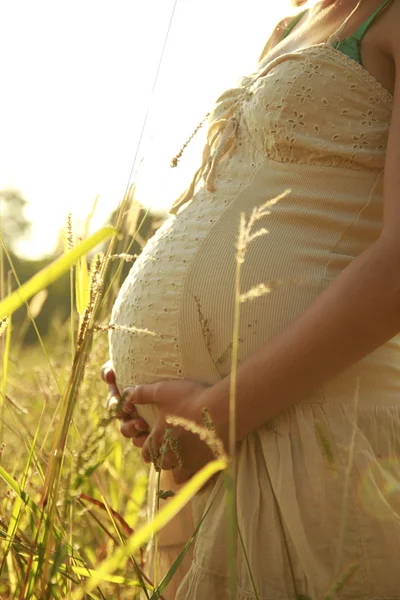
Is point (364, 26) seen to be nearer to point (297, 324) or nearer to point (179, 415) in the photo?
point (297, 324)

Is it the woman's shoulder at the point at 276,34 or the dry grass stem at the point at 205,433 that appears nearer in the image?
the dry grass stem at the point at 205,433

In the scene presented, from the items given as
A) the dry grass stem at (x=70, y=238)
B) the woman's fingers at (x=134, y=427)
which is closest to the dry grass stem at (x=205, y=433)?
the dry grass stem at (x=70, y=238)

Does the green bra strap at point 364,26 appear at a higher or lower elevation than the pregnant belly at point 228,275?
higher

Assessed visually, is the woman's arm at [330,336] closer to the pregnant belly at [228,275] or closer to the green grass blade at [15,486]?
the pregnant belly at [228,275]

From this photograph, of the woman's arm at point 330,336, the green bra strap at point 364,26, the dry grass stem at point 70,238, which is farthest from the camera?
the green bra strap at point 364,26

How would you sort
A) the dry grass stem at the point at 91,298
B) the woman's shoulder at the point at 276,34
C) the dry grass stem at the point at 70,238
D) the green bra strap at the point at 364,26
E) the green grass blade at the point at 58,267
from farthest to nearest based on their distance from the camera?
the woman's shoulder at the point at 276,34 → the green bra strap at the point at 364,26 → the dry grass stem at the point at 70,238 → the dry grass stem at the point at 91,298 → the green grass blade at the point at 58,267

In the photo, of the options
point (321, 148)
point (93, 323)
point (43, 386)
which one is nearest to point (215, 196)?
point (321, 148)

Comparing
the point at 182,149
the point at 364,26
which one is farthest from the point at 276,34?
the point at 182,149

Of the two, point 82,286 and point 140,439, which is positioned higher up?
point 82,286

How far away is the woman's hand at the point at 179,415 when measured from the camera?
50.3 inches

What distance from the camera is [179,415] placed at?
130cm

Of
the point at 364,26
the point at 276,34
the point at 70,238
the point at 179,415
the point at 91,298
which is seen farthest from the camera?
the point at 276,34

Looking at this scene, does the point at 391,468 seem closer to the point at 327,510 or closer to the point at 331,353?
the point at 327,510

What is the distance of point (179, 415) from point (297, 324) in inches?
11.9
